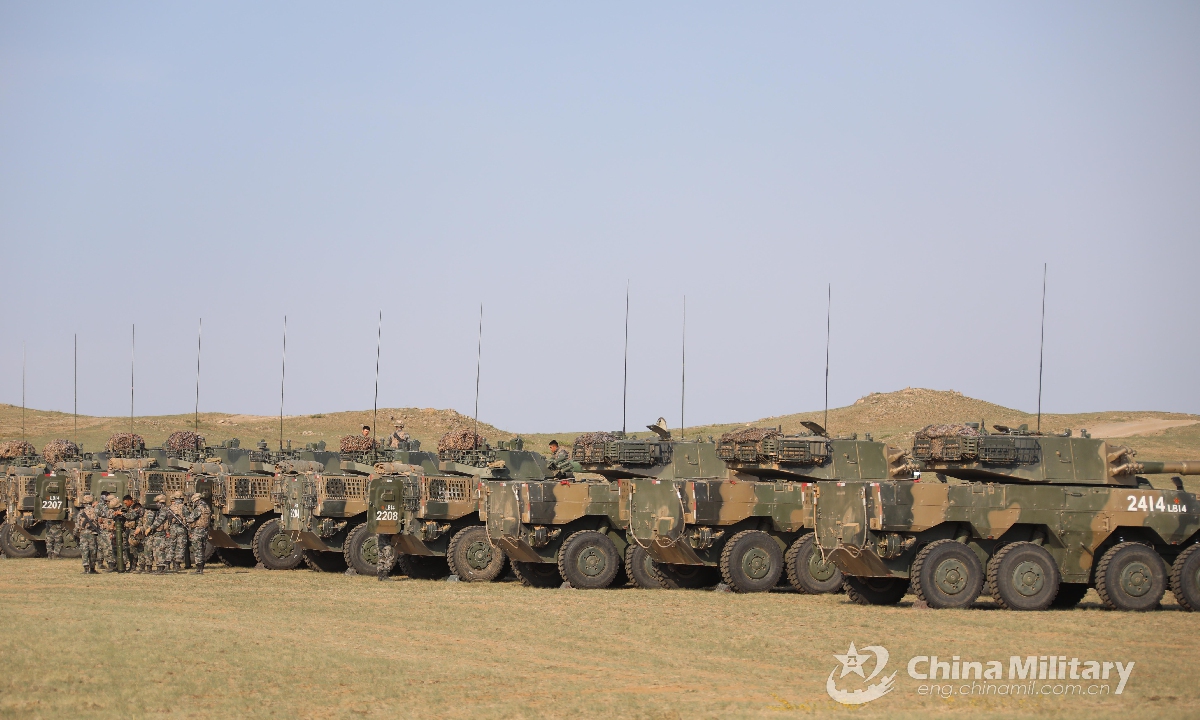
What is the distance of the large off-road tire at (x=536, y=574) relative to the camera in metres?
23.9

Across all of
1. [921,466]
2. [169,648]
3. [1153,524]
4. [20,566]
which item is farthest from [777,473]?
[20,566]

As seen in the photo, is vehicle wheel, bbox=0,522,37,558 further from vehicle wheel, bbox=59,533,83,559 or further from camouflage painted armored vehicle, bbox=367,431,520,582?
camouflage painted armored vehicle, bbox=367,431,520,582

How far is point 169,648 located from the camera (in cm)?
1503

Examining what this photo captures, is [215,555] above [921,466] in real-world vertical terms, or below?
below

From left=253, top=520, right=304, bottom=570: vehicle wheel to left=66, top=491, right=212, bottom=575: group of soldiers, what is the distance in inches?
49.7

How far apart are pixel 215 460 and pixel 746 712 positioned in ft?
79.9

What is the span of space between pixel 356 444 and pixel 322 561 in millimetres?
6211

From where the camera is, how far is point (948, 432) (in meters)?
19.5

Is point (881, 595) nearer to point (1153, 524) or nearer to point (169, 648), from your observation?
point (1153, 524)

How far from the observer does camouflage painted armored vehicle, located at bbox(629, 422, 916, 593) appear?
2178 centimetres

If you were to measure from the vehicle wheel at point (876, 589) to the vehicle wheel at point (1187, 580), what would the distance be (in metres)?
3.51

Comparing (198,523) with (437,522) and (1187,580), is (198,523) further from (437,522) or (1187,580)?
(1187,580)

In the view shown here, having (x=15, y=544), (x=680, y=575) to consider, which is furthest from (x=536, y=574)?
(x=15, y=544)

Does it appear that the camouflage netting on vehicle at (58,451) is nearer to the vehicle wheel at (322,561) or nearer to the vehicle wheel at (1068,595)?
the vehicle wheel at (322,561)
